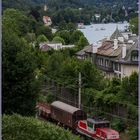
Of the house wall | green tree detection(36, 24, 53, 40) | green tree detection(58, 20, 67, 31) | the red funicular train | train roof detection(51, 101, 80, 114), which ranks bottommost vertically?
the red funicular train

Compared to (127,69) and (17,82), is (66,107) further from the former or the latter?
(127,69)

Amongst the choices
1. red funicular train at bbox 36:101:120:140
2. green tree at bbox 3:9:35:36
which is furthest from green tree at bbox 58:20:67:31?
red funicular train at bbox 36:101:120:140

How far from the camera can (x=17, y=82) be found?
8336 millimetres

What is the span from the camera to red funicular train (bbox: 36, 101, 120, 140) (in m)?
8.49

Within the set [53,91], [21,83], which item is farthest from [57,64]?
[21,83]

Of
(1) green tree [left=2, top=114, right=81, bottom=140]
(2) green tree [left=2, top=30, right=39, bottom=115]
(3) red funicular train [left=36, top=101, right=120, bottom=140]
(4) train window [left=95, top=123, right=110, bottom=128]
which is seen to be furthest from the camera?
(4) train window [left=95, top=123, right=110, bottom=128]

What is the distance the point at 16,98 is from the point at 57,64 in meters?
5.58

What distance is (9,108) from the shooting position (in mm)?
8266

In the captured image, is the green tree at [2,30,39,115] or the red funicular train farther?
the red funicular train

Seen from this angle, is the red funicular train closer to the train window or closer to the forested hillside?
Answer: the train window

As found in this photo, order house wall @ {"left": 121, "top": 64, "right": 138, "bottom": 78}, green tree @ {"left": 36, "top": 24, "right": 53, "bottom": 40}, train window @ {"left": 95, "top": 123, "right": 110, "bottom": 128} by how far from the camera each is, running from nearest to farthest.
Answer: train window @ {"left": 95, "top": 123, "right": 110, "bottom": 128} < house wall @ {"left": 121, "top": 64, "right": 138, "bottom": 78} < green tree @ {"left": 36, "top": 24, "right": 53, "bottom": 40}

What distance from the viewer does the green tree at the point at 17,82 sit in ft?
27.0

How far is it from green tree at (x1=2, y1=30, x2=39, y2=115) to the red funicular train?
1114mm

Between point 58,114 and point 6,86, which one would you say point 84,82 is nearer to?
point 58,114
